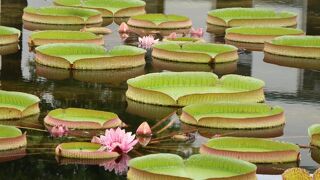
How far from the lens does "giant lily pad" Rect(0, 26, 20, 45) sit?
10477 millimetres

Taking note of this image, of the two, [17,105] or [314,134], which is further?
[17,105]

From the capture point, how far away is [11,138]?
6727 mm

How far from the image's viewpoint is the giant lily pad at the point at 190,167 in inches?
239

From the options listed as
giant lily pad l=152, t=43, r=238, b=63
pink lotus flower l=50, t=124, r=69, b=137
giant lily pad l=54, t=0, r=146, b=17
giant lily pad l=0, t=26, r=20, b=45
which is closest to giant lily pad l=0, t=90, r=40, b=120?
pink lotus flower l=50, t=124, r=69, b=137

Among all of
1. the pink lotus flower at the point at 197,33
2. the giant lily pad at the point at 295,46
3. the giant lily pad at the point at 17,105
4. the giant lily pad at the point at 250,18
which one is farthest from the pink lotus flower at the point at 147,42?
the giant lily pad at the point at 17,105

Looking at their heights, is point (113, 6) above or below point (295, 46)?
below

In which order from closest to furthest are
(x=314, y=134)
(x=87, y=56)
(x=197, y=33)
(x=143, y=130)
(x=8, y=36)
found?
1. (x=314, y=134)
2. (x=143, y=130)
3. (x=87, y=56)
4. (x=8, y=36)
5. (x=197, y=33)

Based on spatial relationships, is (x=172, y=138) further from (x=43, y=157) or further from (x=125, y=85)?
(x=125, y=85)

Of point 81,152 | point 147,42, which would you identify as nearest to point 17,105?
point 81,152

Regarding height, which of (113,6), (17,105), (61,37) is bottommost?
(113,6)

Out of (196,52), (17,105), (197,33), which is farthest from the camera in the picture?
(197,33)

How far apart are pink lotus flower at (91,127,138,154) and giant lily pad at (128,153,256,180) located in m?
0.39

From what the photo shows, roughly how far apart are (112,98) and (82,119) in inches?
39.3

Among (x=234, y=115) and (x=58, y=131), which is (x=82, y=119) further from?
(x=234, y=115)
